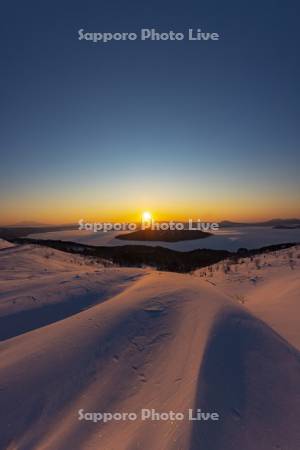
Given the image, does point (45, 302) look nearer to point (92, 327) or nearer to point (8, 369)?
point (92, 327)

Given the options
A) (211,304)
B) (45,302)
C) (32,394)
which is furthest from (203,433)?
(45,302)

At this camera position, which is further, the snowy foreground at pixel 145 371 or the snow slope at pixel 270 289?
the snow slope at pixel 270 289

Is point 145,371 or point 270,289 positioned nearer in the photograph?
point 145,371

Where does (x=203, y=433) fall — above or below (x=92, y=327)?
below

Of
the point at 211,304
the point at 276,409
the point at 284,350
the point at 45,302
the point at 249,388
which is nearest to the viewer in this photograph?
the point at 276,409

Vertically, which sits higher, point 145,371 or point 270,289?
point 145,371

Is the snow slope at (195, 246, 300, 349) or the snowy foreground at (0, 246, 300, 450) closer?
the snowy foreground at (0, 246, 300, 450)

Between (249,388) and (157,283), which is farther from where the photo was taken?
(157,283)

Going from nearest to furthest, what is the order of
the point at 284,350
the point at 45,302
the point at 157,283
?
→ the point at 284,350 < the point at 45,302 < the point at 157,283
